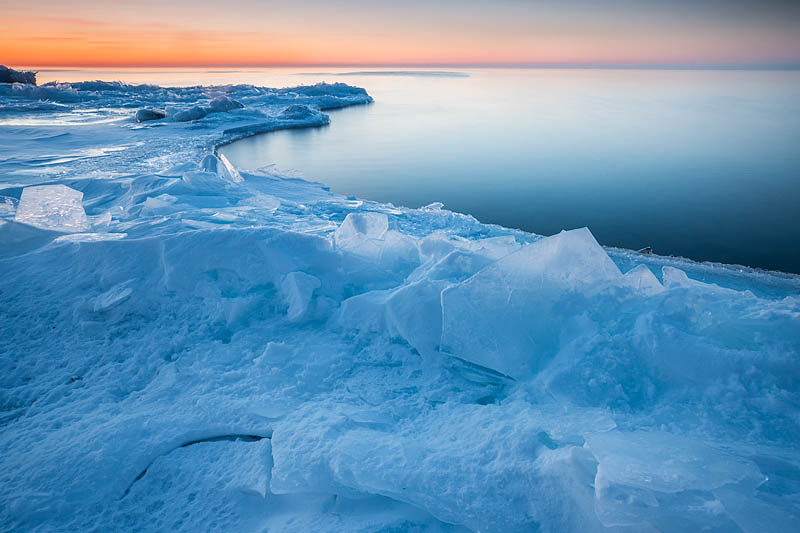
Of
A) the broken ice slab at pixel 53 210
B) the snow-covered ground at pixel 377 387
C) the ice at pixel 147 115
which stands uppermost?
the ice at pixel 147 115

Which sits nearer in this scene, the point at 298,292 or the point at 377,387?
the point at 377,387

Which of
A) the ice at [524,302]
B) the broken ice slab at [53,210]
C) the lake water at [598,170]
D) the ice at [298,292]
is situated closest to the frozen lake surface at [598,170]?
the lake water at [598,170]

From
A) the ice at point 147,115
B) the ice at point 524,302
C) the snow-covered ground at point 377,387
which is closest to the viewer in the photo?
the snow-covered ground at point 377,387

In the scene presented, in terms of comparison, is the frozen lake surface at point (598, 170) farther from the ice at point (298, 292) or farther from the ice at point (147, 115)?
the ice at point (147, 115)

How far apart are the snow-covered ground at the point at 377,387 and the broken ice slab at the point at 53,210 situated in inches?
6.1

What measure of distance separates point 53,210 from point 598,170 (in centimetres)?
1014

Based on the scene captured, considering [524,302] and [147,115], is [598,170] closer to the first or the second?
[524,302]

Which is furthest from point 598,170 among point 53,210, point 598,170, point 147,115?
point 147,115

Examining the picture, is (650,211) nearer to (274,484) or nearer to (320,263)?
Result: (320,263)

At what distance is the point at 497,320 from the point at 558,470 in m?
0.87

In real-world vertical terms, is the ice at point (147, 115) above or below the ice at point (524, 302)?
above

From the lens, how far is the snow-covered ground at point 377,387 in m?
1.52

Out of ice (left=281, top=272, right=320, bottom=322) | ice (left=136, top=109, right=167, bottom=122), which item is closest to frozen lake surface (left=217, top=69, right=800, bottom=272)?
ice (left=281, top=272, right=320, bottom=322)

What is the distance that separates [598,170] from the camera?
398 inches
